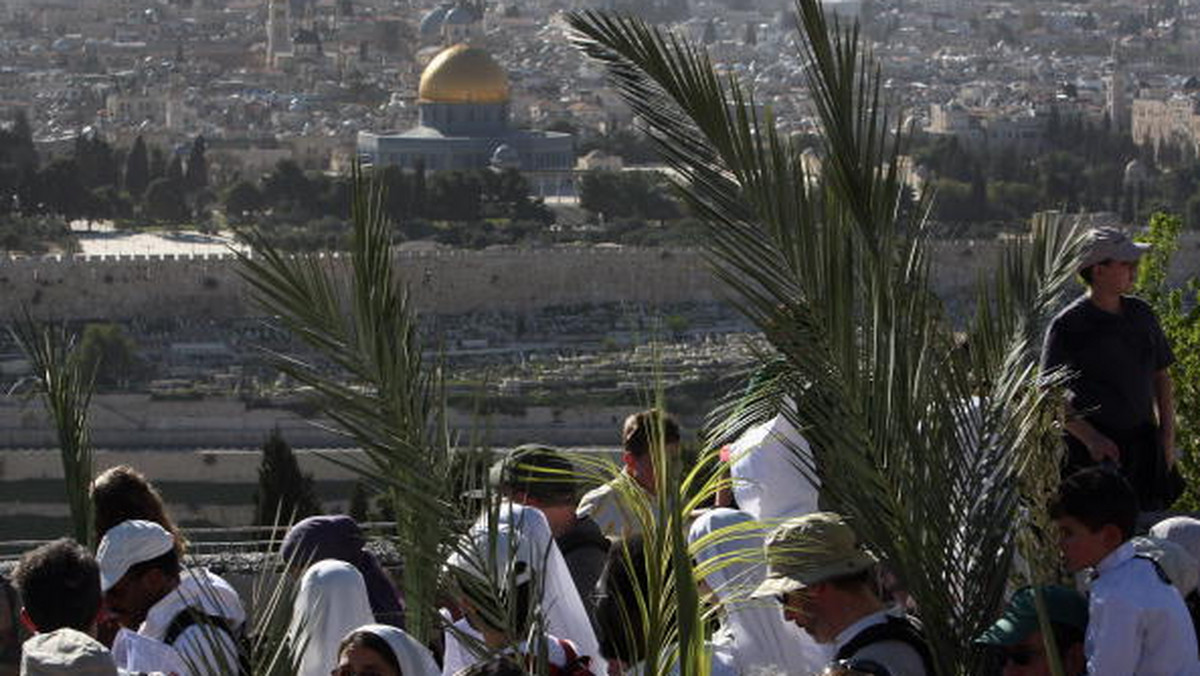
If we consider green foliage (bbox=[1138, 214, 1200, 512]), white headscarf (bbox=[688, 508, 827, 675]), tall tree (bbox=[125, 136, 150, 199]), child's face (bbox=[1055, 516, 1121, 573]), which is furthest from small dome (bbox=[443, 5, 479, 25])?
child's face (bbox=[1055, 516, 1121, 573])

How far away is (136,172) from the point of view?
2210 inches

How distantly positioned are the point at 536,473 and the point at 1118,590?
1100 mm

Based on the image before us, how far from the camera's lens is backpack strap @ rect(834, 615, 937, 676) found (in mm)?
4527

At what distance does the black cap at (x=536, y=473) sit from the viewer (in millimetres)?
4871

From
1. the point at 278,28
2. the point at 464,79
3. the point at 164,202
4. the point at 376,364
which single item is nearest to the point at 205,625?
the point at 376,364

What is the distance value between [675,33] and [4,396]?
31.0m

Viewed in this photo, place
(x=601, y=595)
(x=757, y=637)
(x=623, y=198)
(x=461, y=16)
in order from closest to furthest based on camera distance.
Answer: (x=601, y=595)
(x=757, y=637)
(x=623, y=198)
(x=461, y=16)

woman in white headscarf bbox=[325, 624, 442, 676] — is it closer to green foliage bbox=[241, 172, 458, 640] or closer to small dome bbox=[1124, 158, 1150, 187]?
green foliage bbox=[241, 172, 458, 640]

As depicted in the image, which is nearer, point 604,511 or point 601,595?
point 601,595

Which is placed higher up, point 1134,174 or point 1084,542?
point 1084,542

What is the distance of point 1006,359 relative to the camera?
4.95 meters

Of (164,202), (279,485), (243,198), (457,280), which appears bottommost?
(164,202)

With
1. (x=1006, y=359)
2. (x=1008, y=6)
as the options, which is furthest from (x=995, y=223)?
(x=1008, y=6)

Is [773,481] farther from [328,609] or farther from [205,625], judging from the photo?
[205,625]
